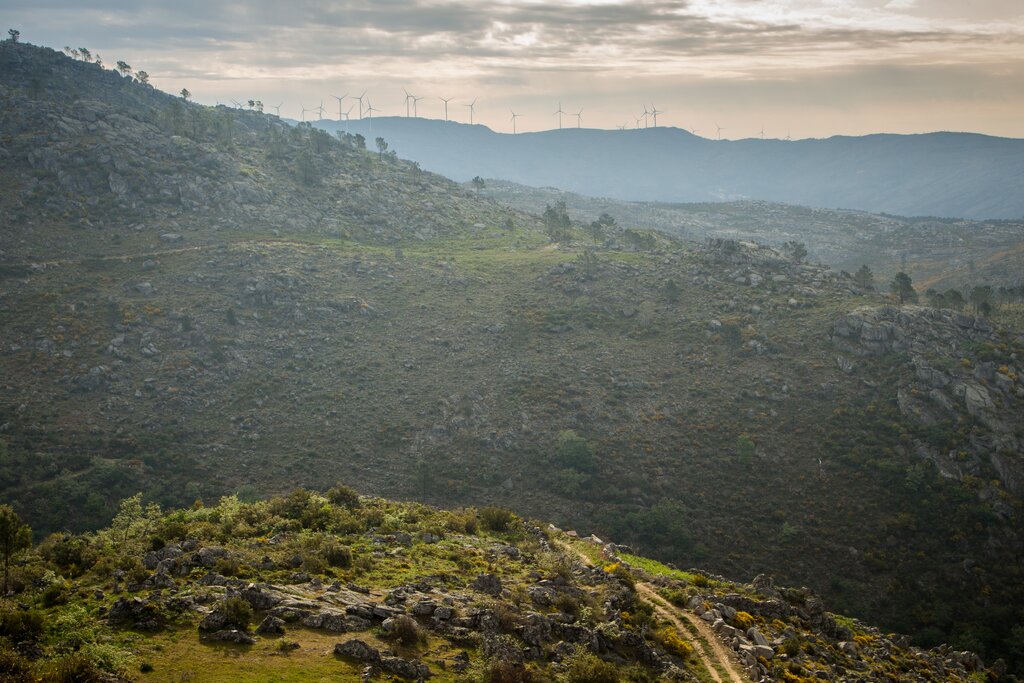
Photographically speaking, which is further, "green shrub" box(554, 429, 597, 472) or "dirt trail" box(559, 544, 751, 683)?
"green shrub" box(554, 429, 597, 472)

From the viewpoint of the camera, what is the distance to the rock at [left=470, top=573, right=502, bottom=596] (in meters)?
28.3

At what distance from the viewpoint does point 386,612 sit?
2419 centimetres

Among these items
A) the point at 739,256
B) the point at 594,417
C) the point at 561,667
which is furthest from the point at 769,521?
the point at 739,256

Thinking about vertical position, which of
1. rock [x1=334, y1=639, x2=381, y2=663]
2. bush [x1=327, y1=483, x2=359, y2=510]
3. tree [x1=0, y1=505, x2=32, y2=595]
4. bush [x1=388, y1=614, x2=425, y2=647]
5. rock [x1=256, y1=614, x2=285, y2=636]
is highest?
tree [x1=0, y1=505, x2=32, y2=595]

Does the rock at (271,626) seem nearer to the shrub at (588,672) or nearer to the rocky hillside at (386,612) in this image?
the rocky hillside at (386,612)

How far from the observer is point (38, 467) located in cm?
6272

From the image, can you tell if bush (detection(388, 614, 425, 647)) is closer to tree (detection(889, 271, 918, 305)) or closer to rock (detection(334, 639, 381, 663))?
rock (detection(334, 639, 381, 663))

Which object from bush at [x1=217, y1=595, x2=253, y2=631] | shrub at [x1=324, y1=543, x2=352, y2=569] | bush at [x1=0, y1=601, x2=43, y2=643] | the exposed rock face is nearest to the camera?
bush at [x1=0, y1=601, x2=43, y2=643]

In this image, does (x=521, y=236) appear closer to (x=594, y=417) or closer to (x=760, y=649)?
(x=594, y=417)

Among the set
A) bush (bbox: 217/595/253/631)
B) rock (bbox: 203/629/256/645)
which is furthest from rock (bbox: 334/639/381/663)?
bush (bbox: 217/595/253/631)

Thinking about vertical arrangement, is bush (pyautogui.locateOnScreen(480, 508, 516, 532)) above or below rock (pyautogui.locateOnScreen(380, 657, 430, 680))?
below

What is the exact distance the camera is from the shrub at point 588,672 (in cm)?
2198

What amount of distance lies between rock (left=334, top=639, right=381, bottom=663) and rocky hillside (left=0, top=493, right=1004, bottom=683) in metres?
0.05

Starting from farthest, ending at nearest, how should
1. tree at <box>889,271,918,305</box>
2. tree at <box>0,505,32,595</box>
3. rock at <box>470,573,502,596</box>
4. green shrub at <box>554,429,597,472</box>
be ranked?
tree at <box>889,271,918,305</box> → green shrub at <box>554,429,597,472</box> → rock at <box>470,573,502,596</box> → tree at <box>0,505,32,595</box>
